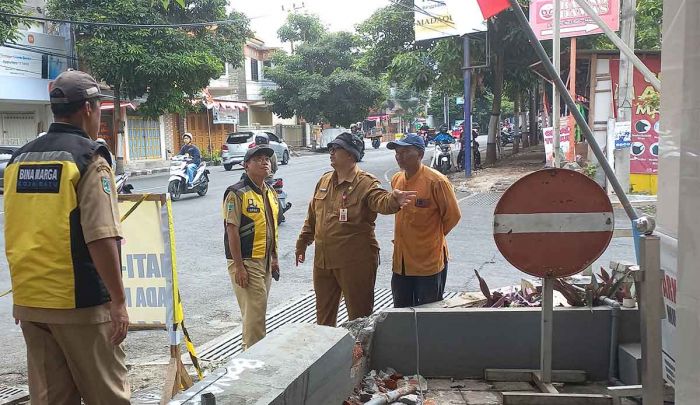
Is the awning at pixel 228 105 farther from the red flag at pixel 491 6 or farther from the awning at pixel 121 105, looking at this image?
the red flag at pixel 491 6

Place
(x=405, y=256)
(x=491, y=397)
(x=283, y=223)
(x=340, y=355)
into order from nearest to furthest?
(x=340, y=355) < (x=491, y=397) < (x=405, y=256) < (x=283, y=223)

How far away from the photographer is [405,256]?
178 inches

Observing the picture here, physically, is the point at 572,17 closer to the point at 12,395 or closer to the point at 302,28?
the point at 12,395

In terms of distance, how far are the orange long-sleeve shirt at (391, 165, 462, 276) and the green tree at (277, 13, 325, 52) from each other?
125 ft

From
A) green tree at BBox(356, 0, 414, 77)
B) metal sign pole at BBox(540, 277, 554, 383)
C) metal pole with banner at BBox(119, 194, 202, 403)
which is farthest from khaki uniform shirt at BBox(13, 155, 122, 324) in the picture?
green tree at BBox(356, 0, 414, 77)

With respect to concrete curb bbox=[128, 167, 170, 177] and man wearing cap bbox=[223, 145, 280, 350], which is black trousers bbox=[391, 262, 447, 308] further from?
concrete curb bbox=[128, 167, 170, 177]

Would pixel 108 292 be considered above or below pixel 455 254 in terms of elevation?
above

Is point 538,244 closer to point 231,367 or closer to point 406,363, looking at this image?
point 406,363

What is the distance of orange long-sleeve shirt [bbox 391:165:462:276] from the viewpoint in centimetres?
446

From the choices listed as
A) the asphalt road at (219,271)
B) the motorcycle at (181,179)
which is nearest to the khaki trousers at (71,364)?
the asphalt road at (219,271)

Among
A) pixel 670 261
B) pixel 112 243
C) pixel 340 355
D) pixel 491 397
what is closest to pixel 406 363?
pixel 491 397

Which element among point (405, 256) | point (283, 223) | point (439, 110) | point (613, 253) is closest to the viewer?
point (405, 256)

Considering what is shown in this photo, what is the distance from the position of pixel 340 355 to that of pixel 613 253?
6.01 metres

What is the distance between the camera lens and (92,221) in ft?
8.29
